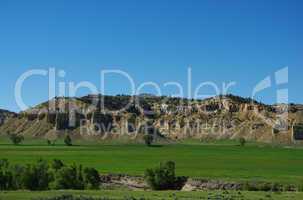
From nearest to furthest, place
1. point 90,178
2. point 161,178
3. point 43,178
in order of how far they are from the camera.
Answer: point 43,178
point 90,178
point 161,178

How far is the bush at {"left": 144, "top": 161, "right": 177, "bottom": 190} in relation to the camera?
85.0 m

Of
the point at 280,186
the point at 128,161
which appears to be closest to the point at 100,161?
the point at 128,161

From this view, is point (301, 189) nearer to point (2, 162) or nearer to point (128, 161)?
point (2, 162)

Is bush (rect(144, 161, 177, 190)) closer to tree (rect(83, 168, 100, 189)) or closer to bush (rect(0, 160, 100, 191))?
tree (rect(83, 168, 100, 189))

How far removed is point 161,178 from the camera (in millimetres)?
85500

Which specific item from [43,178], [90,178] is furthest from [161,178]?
[43,178]

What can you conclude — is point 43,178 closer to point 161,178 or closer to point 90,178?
point 90,178

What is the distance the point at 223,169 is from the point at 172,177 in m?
31.2

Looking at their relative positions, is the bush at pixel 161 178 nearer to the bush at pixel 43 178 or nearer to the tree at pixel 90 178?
the tree at pixel 90 178

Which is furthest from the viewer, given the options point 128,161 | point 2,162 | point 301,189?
point 128,161

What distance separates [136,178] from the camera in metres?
96.9

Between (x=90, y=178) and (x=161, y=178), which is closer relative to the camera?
(x=90, y=178)

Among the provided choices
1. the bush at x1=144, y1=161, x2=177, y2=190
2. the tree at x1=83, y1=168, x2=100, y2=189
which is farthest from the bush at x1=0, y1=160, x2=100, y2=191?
the bush at x1=144, y1=161, x2=177, y2=190

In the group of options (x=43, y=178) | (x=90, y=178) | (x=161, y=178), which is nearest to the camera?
(x=43, y=178)
